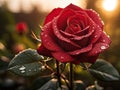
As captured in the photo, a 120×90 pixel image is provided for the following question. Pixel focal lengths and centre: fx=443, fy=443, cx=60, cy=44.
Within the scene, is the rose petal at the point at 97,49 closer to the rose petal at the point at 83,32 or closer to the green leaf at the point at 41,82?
the rose petal at the point at 83,32

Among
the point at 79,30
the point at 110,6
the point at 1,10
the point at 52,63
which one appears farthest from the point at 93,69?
the point at 1,10

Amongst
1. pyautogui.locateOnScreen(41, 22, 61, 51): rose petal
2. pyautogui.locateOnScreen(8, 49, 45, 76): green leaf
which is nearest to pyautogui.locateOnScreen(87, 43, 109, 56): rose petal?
pyautogui.locateOnScreen(41, 22, 61, 51): rose petal

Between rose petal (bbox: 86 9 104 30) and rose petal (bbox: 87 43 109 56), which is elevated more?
rose petal (bbox: 86 9 104 30)

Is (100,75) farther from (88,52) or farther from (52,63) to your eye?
(88,52)

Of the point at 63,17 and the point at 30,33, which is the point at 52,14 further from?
the point at 30,33

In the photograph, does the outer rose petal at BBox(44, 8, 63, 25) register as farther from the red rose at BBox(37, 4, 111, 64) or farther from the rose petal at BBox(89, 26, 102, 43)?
the rose petal at BBox(89, 26, 102, 43)

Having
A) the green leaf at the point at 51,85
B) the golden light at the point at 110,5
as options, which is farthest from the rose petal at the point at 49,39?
the golden light at the point at 110,5

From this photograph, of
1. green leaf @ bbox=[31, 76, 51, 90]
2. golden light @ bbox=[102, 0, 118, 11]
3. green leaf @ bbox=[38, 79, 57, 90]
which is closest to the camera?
green leaf @ bbox=[38, 79, 57, 90]

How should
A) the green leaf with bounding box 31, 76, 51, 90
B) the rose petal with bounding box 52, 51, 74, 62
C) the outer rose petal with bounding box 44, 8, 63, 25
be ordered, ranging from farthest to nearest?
the green leaf with bounding box 31, 76, 51, 90, the outer rose petal with bounding box 44, 8, 63, 25, the rose petal with bounding box 52, 51, 74, 62

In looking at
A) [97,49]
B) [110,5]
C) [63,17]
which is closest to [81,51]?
[97,49]

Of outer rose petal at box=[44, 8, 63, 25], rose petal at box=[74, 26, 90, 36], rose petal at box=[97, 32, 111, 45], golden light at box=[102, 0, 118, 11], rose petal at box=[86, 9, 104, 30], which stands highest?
golden light at box=[102, 0, 118, 11]
